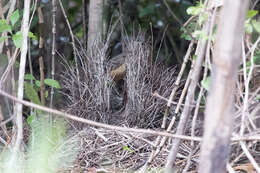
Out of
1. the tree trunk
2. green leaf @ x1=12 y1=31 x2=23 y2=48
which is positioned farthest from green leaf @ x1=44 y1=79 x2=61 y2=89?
the tree trunk

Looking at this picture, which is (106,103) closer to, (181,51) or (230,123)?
(230,123)

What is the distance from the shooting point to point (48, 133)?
170 cm

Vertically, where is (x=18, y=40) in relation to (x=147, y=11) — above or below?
below

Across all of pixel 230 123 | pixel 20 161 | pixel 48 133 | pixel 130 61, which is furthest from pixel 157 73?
pixel 230 123

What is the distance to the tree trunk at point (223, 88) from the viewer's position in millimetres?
906

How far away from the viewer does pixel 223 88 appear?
3.09 ft

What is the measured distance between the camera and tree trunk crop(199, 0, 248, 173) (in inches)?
35.7

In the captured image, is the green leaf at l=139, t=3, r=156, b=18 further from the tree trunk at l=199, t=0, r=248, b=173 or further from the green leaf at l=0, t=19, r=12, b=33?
the tree trunk at l=199, t=0, r=248, b=173

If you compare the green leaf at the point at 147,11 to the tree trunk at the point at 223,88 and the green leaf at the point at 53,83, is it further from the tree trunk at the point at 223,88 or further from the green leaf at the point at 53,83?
the tree trunk at the point at 223,88

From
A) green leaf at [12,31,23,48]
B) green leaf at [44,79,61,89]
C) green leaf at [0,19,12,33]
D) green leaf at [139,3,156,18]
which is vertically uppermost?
green leaf at [139,3,156,18]

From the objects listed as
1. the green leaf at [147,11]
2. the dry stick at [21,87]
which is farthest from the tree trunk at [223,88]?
the green leaf at [147,11]

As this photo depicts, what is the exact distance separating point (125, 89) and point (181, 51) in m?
1.46

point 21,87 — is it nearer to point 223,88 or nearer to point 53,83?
point 53,83

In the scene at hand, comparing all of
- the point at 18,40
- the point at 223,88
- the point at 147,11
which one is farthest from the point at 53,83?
the point at 147,11
